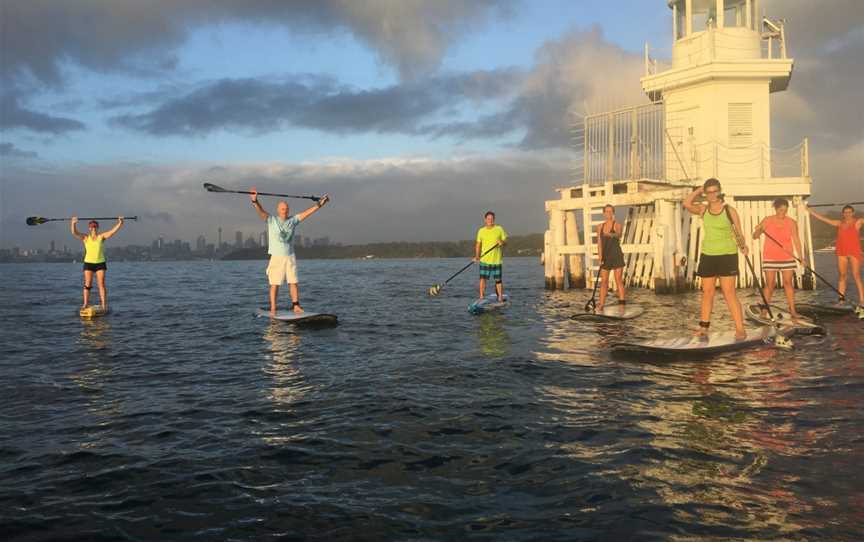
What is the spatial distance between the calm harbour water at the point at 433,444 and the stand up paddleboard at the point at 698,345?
0.23 meters

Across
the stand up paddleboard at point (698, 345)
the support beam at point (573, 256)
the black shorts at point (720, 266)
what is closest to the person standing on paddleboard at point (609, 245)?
the stand up paddleboard at point (698, 345)

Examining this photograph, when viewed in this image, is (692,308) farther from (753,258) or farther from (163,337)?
(163,337)

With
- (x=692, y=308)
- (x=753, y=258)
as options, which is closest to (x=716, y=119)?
(x=753, y=258)

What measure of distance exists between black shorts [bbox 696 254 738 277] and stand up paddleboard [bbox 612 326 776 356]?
109 centimetres

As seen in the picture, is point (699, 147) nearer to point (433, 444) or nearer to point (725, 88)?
point (725, 88)

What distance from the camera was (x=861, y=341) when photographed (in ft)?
35.6

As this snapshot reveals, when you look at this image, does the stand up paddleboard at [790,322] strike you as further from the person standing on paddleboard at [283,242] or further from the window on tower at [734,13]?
the window on tower at [734,13]

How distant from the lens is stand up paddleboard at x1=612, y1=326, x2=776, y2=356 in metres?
9.50

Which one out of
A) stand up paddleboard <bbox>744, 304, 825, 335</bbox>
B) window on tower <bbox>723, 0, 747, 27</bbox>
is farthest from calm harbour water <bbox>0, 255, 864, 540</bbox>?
window on tower <bbox>723, 0, 747, 27</bbox>

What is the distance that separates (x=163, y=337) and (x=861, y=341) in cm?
1358

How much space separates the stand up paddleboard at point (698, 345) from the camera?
9.50m

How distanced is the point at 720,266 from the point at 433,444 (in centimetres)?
642

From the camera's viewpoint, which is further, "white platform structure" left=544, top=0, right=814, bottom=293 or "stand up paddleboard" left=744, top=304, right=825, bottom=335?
"white platform structure" left=544, top=0, right=814, bottom=293

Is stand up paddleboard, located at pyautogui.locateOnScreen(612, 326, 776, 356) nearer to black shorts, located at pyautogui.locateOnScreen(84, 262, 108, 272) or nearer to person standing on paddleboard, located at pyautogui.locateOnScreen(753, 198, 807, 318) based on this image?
person standing on paddleboard, located at pyautogui.locateOnScreen(753, 198, 807, 318)
